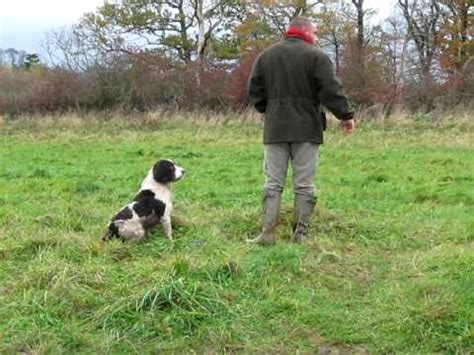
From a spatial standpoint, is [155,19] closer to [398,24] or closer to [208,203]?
[398,24]

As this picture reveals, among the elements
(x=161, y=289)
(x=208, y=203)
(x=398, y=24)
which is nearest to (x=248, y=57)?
(x=398, y=24)

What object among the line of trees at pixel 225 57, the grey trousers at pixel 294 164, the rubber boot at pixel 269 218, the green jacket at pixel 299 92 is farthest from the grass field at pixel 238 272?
the line of trees at pixel 225 57

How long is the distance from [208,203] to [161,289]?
4332 millimetres

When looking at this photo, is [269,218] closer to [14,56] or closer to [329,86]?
[329,86]

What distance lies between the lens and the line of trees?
82.3 ft

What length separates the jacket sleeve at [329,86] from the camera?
6.32 meters

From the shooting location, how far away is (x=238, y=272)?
527 centimetres

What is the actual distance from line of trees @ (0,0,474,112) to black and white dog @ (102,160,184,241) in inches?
718

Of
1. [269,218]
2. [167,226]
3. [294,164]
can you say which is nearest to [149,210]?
[167,226]

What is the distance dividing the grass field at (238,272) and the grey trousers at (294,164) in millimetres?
510

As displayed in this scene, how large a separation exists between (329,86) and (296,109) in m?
0.38

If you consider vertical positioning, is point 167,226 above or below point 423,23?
below

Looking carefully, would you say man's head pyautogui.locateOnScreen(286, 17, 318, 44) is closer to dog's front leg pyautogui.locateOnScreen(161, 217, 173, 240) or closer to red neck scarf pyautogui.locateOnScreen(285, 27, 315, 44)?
red neck scarf pyautogui.locateOnScreen(285, 27, 315, 44)

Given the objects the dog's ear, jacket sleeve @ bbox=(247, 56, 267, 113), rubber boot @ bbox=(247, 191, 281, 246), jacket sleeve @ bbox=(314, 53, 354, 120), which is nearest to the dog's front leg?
the dog's ear
